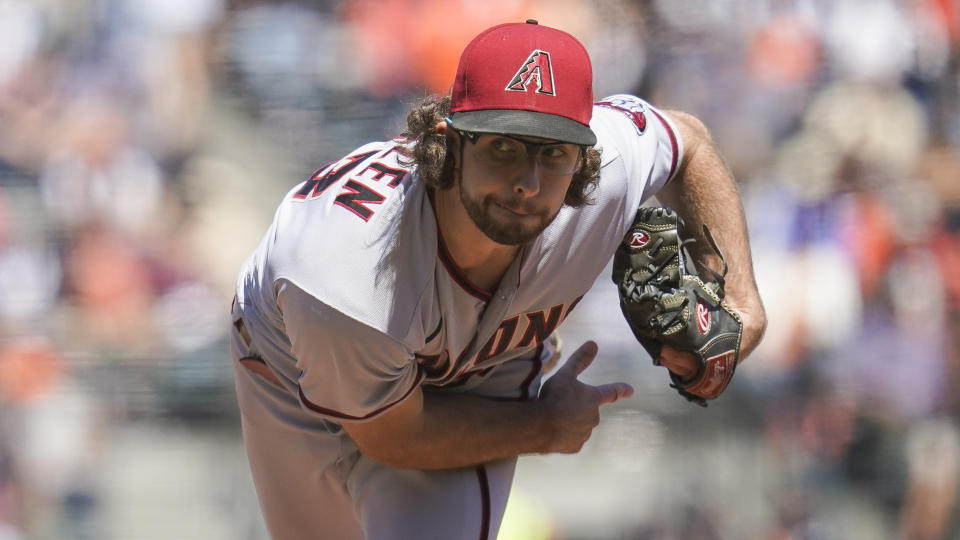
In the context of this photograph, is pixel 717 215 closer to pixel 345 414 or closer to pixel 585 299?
pixel 345 414

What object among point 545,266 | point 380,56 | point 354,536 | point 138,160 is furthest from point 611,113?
point 138,160

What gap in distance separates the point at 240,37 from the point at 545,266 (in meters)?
2.51

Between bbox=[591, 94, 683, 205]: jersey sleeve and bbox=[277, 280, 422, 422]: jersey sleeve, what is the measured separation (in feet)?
1.96

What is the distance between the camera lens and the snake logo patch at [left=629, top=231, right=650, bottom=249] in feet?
7.42

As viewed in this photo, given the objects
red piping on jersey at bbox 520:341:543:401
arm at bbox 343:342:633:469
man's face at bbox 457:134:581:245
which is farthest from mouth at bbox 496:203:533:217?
red piping on jersey at bbox 520:341:543:401

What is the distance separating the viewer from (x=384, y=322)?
1.93 metres

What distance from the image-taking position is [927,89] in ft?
14.5

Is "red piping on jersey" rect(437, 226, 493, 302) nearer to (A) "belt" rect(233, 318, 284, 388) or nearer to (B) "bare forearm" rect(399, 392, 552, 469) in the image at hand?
(B) "bare forearm" rect(399, 392, 552, 469)

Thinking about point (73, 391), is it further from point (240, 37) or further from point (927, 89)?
point (927, 89)

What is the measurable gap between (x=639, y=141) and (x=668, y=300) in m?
0.37

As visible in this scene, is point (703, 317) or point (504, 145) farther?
point (703, 317)

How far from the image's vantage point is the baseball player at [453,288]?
1913 mm

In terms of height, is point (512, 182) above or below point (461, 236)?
above

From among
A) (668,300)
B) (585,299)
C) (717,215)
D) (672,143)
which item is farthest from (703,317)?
(585,299)
